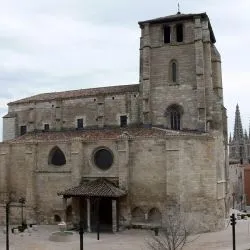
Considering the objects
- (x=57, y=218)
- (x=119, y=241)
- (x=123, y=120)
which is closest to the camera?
(x=119, y=241)

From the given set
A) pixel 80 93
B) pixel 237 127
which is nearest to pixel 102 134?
pixel 80 93

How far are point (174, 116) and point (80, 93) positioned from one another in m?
10.8

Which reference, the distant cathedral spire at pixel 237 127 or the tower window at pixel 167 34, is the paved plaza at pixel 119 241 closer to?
the tower window at pixel 167 34

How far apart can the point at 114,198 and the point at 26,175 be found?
10.4 metres

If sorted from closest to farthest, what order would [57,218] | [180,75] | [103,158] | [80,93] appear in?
[103,158], [57,218], [180,75], [80,93]

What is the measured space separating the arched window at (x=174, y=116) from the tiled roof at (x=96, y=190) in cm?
864

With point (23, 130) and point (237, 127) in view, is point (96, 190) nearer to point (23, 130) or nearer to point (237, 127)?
point (23, 130)

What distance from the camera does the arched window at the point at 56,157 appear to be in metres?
36.8

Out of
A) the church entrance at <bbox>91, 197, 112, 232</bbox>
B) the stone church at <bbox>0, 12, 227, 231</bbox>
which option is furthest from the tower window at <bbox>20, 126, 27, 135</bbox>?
the church entrance at <bbox>91, 197, 112, 232</bbox>

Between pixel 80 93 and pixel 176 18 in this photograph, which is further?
pixel 80 93

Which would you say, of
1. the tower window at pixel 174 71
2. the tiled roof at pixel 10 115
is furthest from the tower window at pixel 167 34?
the tiled roof at pixel 10 115

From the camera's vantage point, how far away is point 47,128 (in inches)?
1692

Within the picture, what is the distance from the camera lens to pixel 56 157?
37250 mm

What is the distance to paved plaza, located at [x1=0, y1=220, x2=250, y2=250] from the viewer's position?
88.9 ft
